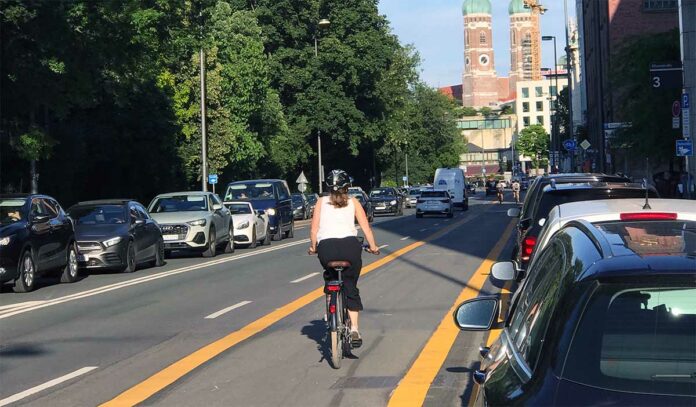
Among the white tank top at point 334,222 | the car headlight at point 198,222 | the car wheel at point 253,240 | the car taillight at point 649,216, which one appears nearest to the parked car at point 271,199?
the car wheel at point 253,240

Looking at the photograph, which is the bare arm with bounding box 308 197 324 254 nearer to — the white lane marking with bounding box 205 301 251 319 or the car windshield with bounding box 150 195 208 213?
the white lane marking with bounding box 205 301 251 319

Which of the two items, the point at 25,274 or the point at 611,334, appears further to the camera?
the point at 25,274

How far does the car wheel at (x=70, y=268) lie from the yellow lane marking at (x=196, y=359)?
20.6 ft

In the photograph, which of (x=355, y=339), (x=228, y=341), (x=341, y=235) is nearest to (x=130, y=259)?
(x=228, y=341)

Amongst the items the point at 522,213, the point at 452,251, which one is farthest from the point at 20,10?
the point at 522,213

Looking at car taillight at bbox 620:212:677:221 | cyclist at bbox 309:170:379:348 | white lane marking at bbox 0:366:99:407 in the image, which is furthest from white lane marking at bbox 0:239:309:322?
car taillight at bbox 620:212:677:221

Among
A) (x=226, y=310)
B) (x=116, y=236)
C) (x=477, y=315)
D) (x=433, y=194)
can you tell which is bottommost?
(x=226, y=310)

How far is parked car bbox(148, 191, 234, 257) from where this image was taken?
85.6 ft

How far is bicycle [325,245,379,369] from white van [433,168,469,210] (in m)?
59.6

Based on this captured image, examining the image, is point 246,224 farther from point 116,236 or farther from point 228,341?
point 228,341

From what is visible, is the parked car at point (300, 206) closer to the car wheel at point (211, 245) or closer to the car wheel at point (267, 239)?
the car wheel at point (267, 239)

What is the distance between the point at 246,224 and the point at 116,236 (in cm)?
853

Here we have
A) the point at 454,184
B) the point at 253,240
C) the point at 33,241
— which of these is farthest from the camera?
the point at 454,184

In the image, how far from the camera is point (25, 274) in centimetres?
1809
